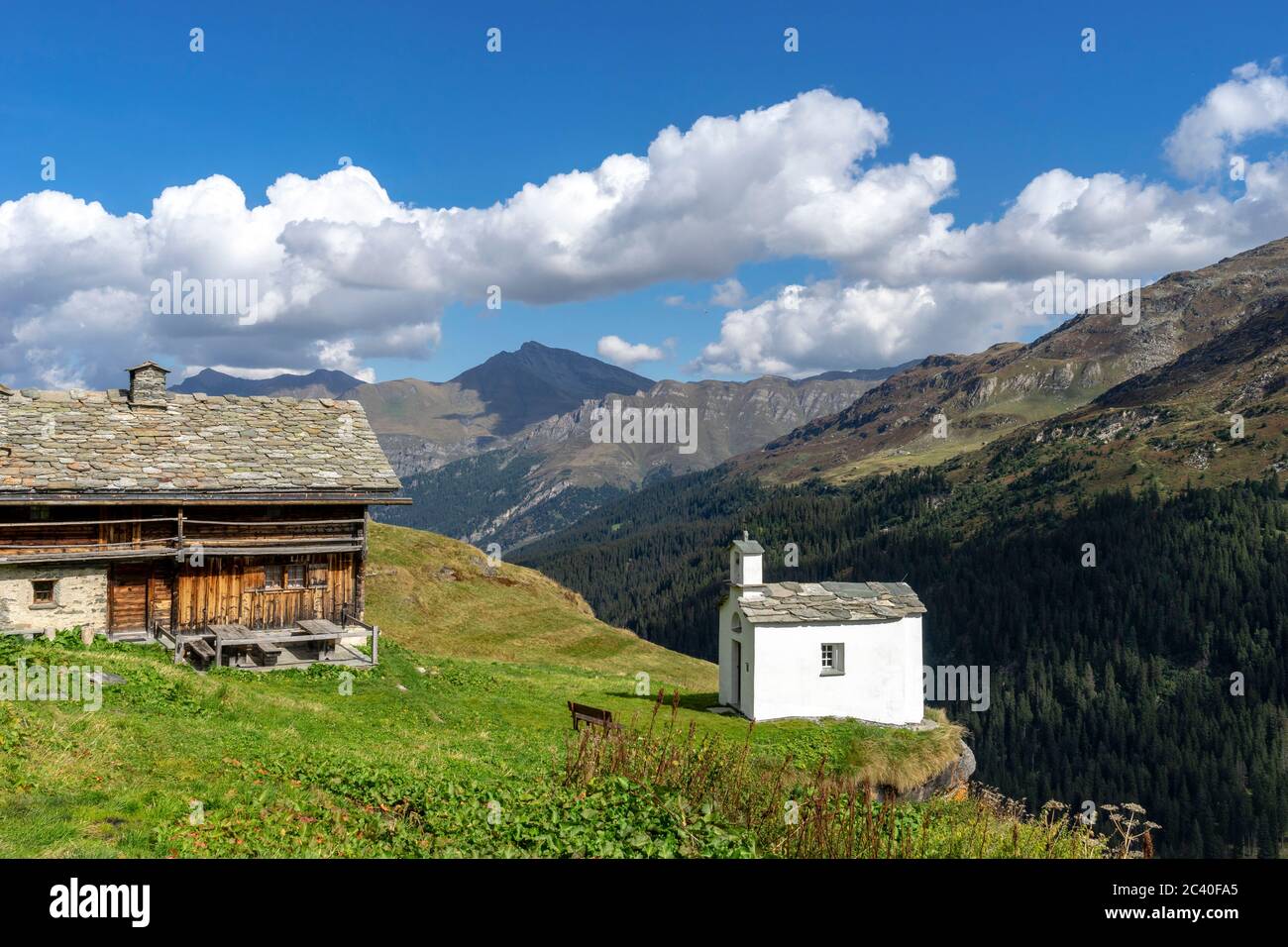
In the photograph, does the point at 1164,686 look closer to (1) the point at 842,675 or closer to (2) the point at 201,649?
(1) the point at 842,675

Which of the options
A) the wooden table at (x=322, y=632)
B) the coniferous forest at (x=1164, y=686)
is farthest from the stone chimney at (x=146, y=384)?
the coniferous forest at (x=1164, y=686)

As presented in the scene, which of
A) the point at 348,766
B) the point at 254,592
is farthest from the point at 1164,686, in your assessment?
the point at 348,766

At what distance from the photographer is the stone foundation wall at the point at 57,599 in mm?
29625

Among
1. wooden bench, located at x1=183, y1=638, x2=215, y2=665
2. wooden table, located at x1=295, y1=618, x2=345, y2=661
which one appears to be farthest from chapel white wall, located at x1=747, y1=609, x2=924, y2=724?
wooden bench, located at x1=183, y1=638, x2=215, y2=665

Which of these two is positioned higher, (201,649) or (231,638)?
(231,638)

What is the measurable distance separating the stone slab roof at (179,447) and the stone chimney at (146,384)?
0.26 m

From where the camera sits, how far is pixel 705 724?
109ft

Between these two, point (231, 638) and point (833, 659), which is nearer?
point (231, 638)

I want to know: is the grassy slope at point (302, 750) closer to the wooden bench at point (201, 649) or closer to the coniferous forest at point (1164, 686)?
the wooden bench at point (201, 649)

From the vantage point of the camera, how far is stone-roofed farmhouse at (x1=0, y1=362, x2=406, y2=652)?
3016 cm

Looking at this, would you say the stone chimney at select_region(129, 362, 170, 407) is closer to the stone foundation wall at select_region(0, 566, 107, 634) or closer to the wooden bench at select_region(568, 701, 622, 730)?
the stone foundation wall at select_region(0, 566, 107, 634)

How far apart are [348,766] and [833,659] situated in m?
25.8

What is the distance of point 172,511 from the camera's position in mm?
32281
